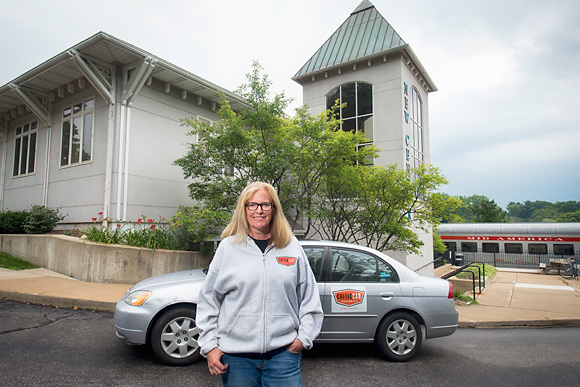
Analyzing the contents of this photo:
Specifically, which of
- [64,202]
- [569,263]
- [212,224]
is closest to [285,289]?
[212,224]

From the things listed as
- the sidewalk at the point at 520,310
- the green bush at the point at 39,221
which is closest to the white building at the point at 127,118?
the green bush at the point at 39,221

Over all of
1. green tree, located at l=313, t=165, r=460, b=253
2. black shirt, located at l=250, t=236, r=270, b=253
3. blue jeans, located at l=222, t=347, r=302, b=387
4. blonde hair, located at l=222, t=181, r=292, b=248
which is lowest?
blue jeans, located at l=222, t=347, r=302, b=387

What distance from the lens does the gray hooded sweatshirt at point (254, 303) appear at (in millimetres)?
1958

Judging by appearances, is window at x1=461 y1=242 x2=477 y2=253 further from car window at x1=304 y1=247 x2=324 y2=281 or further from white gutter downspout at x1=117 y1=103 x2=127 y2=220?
car window at x1=304 y1=247 x2=324 y2=281

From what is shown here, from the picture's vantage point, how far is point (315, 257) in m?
4.78

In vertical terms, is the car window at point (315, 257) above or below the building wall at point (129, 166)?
below

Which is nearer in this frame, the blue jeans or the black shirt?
the blue jeans

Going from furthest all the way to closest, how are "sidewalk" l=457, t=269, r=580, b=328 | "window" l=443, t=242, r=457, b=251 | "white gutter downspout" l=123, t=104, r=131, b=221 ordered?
1. "window" l=443, t=242, r=457, b=251
2. "white gutter downspout" l=123, t=104, r=131, b=221
3. "sidewalk" l=457, t=269, r=580, b=328

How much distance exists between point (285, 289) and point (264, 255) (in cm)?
23

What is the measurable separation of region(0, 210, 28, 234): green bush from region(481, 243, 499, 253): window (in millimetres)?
28362

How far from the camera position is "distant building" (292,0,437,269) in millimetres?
15484

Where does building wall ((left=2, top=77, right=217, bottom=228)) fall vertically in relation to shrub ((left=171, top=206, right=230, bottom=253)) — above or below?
above

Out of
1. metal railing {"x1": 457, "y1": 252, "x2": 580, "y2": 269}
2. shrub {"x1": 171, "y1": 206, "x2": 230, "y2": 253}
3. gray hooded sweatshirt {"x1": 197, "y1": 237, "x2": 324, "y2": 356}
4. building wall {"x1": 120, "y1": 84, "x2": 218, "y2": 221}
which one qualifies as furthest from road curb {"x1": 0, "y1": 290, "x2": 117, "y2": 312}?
metal railing {"x1": 457, "y1": 252, "x2": 580, "y2": 269}

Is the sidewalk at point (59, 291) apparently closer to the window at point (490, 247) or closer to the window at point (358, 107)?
the window at point (358, 107)
